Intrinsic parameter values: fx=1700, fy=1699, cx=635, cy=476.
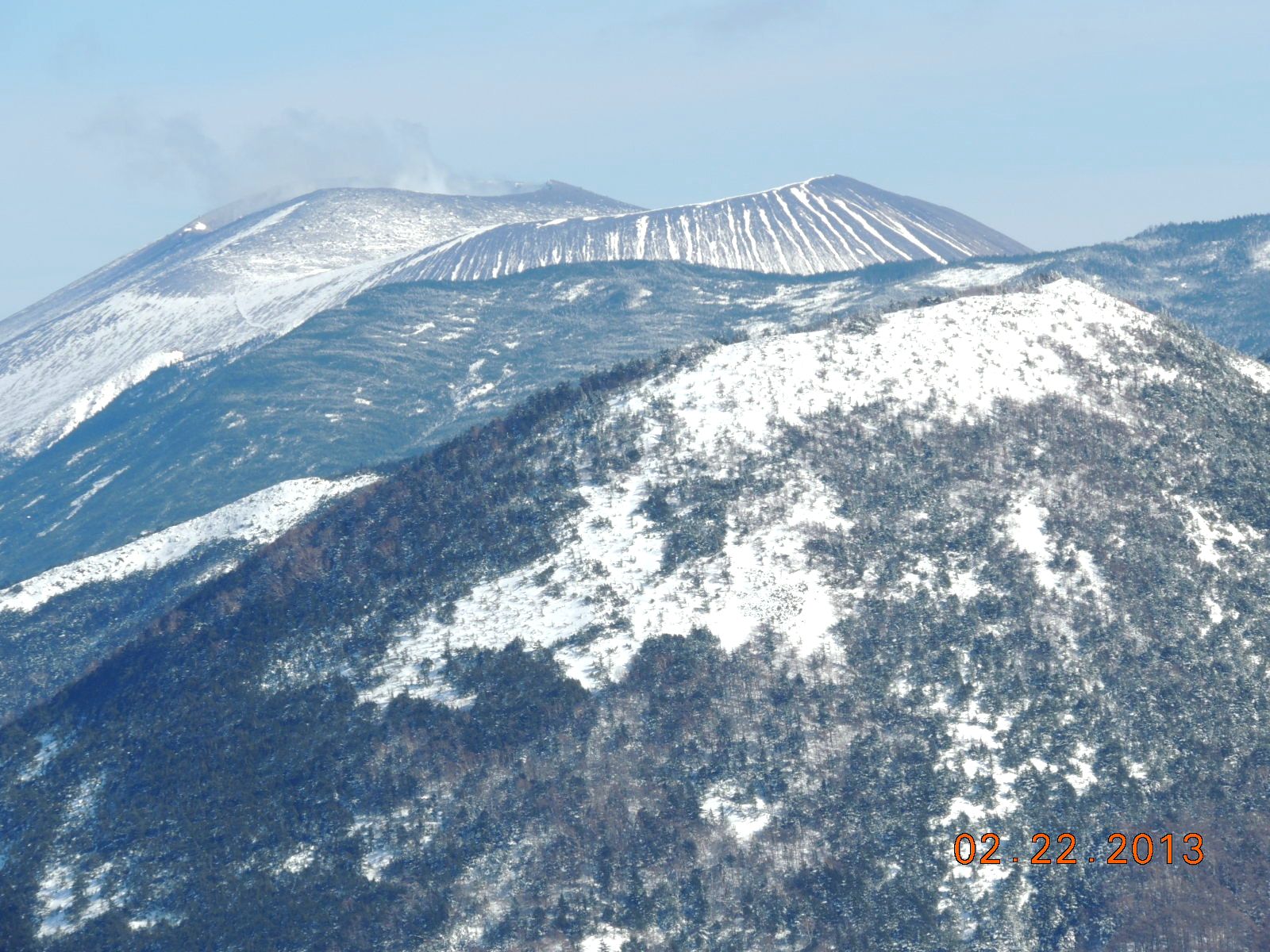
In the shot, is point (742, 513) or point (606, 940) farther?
point (742, 513)

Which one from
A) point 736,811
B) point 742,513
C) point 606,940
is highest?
point 742,513

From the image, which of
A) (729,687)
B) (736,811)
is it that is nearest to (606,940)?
(736,811)

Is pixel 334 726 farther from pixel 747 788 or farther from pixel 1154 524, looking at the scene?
pixel 1154 524

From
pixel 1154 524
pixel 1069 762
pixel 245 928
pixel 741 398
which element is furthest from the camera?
pixel 741 398

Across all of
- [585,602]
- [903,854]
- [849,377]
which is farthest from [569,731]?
[849,377]

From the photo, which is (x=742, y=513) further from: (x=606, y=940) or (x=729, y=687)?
(x=606, y=940)

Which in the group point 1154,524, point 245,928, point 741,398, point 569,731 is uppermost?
point 741,398

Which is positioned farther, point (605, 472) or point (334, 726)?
point (605, 472)

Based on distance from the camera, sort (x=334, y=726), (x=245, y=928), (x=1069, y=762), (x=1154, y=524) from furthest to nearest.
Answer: (x=1154, y=524), (x=334, y=726), (x=1069, y=762), (x=245, y=928)
